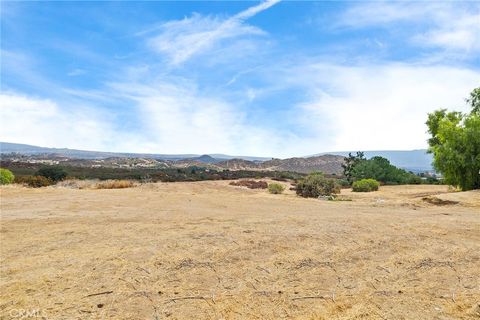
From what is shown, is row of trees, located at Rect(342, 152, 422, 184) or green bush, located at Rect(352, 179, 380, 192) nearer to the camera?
green bush, located at Rect(352, 179, 380, 192)

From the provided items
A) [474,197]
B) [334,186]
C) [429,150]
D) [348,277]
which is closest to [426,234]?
[348,277]

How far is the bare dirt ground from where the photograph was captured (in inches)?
213

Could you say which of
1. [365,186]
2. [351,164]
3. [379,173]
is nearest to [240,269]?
[365,186]

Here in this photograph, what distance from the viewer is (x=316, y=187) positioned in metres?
29.1

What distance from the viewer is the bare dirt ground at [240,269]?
542cm

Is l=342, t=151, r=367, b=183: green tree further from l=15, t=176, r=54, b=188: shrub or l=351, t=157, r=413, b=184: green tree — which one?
l=15, t=176, r=54, b=188: shrub

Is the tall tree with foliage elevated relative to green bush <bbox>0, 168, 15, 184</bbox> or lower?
elevated

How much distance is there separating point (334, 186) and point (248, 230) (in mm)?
20575

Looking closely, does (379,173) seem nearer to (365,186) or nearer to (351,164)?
(351,164)

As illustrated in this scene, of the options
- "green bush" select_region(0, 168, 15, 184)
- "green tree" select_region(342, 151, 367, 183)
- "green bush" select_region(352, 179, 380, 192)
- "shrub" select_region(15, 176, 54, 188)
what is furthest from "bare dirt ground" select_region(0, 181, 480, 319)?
"green tree" select_region(342, 151, 367, 183)

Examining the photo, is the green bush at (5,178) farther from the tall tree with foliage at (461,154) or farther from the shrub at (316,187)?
the tall tree with foliage at (461,154)

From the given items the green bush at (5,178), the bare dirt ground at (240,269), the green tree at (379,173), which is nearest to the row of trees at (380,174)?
the green tree at (379,173)

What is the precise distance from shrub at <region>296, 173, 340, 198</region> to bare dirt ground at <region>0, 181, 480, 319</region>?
17012 millimetres

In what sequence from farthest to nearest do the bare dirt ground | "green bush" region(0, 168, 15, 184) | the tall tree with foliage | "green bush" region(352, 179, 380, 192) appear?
1. "green bush" region(352, 179, 380, 192)
2. "green bush" region(0, 168, 15, 184)
3. the tall tree with foliage
4. the bare dirt ground
